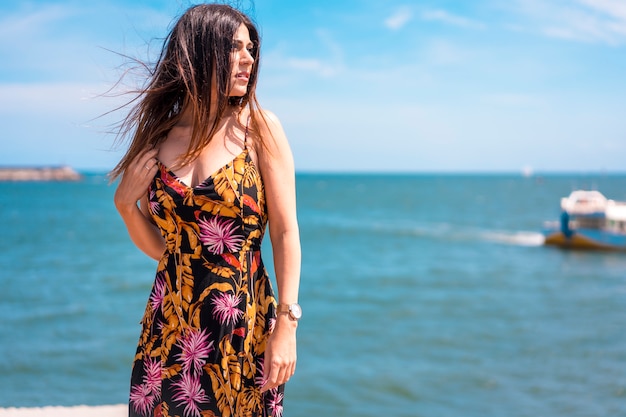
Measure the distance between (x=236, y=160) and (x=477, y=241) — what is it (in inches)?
1313

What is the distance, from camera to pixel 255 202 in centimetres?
179

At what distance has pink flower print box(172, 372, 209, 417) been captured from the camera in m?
1.78

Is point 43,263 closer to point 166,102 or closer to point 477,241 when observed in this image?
point 477,241

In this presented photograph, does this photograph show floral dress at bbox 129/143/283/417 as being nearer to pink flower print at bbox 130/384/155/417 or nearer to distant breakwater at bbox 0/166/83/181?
pink flower print at bbox 130/384/155/417

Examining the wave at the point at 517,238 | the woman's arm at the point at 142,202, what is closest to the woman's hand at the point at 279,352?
the woman's arm at the point at 142,202

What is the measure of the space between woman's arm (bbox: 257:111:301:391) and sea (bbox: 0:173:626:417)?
641mm

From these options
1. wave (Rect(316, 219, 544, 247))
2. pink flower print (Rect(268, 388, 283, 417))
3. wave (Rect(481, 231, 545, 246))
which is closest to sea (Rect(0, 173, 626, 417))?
pink flower print (Rect(268, 388, 283, 417))

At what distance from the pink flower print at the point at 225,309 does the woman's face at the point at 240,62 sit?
57cm

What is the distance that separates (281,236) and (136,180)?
44cm

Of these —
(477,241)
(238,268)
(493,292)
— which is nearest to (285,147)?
(238,268)

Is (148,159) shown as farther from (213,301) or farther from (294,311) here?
(294,311)

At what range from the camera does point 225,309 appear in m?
1.78

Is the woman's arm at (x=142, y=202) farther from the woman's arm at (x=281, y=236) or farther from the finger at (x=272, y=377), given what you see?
the finger at (x=272, y=377)

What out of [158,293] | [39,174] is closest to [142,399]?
[158,293]
